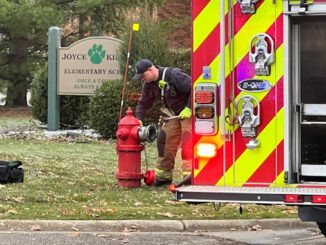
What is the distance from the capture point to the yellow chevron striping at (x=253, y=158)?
6969mm

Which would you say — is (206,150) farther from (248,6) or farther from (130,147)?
(130,147)

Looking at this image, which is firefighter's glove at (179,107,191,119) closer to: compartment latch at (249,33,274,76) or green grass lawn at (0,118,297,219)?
green grass lawn at (0,118,297,219)

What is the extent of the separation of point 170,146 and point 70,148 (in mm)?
6191

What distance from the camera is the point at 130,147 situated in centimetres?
1148

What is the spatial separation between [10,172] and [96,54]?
385 inches

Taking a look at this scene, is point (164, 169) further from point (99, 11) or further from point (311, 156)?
point (99, 11)

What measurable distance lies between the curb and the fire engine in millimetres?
1885

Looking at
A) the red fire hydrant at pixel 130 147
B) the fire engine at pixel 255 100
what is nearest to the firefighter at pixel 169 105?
the red fire hydrant at pixel 130 147

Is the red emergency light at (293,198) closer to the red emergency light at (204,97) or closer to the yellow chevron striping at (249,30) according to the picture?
the red emergency light at (204,97)

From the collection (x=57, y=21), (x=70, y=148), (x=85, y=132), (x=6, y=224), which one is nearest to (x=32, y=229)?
(x=6, y=224)

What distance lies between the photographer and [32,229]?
878 cm

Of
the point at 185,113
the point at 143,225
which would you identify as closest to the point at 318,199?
the point at 143,225

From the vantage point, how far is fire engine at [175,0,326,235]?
690cm

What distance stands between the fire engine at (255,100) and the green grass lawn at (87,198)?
7.79ft
